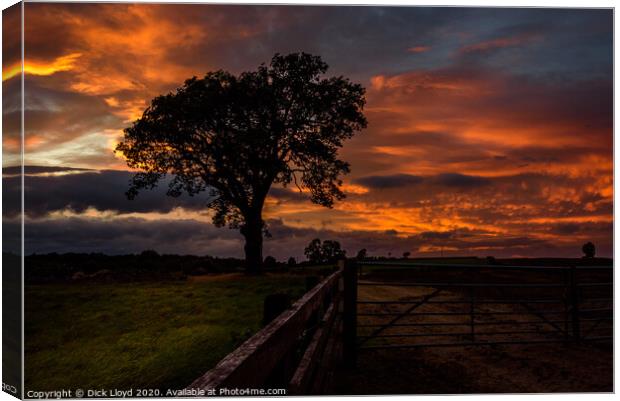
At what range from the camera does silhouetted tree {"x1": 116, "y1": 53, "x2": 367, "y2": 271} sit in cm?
1811

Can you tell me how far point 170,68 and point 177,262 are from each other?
47.3 ft

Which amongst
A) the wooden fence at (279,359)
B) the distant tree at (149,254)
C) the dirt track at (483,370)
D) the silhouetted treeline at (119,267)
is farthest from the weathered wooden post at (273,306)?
the distant tree at (149,254)

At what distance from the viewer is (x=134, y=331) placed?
32.7ft

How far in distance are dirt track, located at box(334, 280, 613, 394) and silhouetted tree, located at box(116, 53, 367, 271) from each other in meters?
9.41

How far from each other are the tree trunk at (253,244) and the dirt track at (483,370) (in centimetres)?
962

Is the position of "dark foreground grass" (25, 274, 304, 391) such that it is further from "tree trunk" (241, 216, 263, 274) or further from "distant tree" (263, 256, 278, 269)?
"distant tree" (263, 256, 278, 269)

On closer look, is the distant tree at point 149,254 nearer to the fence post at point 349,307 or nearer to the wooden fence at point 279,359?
the fence post at point 349,307

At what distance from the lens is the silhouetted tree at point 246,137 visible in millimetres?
18109

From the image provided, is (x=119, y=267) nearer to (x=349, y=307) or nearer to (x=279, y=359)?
(x=349, y=307)

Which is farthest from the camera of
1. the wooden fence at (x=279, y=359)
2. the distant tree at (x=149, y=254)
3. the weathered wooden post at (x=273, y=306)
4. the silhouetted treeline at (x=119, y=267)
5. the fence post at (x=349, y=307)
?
the distant tree at (x=149, y=254)

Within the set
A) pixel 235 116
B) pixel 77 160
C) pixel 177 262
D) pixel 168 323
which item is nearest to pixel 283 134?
pixel 235 116

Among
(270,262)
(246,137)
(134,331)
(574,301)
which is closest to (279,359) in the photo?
(134,331)

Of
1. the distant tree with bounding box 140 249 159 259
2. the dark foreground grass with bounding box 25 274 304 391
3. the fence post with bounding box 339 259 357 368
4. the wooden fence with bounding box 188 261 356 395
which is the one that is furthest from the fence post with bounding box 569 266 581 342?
the distant tree with bounding box 140 249 159 259

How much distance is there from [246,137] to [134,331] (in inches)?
366
